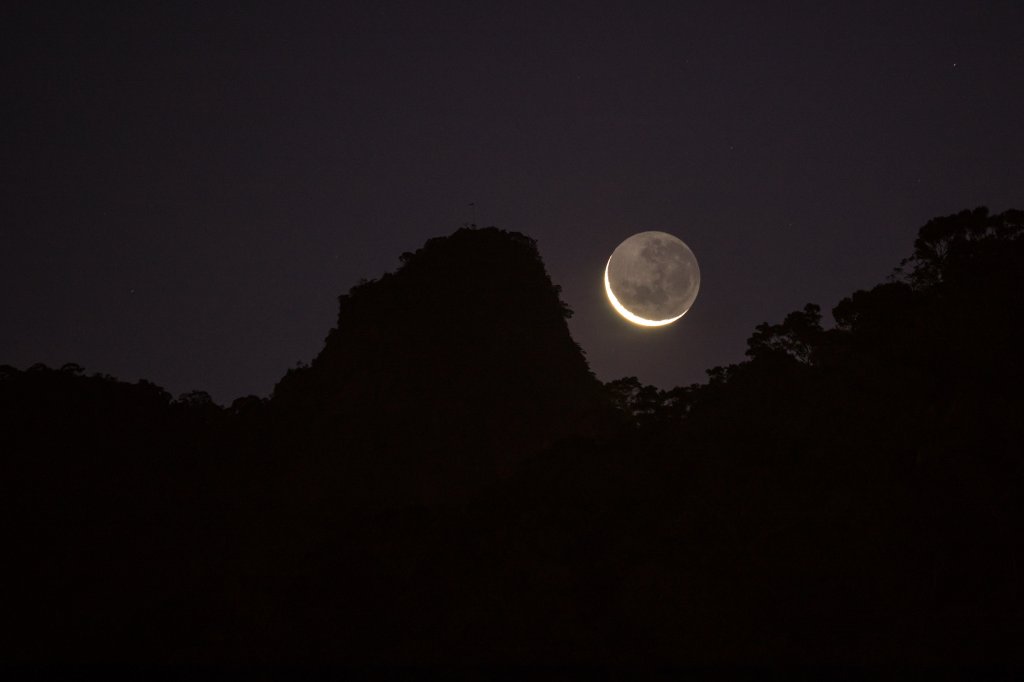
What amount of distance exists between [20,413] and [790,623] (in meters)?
53.7

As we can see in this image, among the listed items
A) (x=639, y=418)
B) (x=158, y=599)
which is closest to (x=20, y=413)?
(x=158, y=599)

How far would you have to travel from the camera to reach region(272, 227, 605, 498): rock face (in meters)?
52.2

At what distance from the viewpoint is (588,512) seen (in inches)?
1233

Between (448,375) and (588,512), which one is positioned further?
(448,375)

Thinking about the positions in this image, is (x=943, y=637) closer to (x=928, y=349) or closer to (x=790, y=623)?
(x=790, y=623)

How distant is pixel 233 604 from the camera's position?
35.3m

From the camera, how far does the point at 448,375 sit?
5594 centimetres

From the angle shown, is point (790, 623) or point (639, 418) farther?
point (639, 418)

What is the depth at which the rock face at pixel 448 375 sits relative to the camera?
5216 centimetres

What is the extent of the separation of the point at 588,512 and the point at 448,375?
25936 mm

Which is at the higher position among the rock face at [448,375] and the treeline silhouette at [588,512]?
the rock face at [448,375]

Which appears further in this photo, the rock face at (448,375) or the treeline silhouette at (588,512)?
the rock face at (448,375)

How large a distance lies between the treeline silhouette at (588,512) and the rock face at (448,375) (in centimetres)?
21

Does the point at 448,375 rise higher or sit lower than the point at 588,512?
higher
